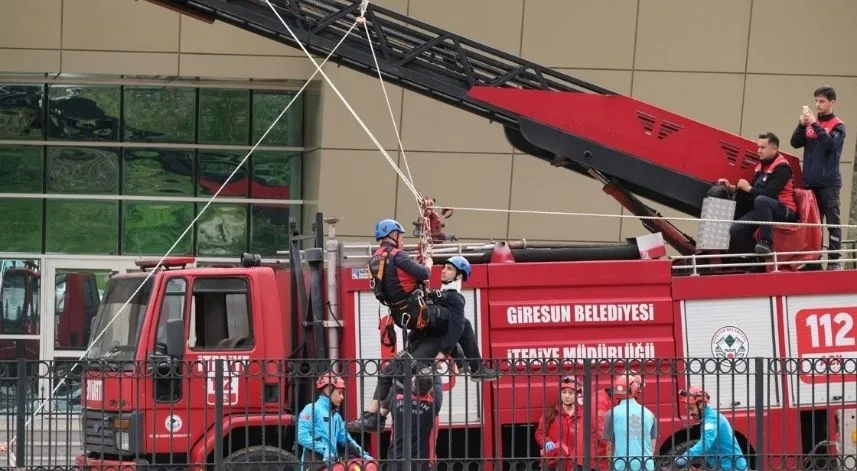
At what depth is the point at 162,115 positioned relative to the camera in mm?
21469

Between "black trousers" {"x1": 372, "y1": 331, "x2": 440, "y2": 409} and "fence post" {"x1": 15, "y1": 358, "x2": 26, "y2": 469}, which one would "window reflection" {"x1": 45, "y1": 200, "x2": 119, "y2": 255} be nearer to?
"black trousers" {"x1": 372, "y1": 331, "x2": 440, "y2": 409}

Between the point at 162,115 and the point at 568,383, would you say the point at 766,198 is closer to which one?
the point at 568,383

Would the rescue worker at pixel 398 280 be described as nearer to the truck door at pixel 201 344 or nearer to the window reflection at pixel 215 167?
the truck door at pixel 201 344

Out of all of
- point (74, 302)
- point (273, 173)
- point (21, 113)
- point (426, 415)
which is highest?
point (21, 113)

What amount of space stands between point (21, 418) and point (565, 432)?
411cm

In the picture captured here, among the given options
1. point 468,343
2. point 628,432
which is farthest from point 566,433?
point 468,343

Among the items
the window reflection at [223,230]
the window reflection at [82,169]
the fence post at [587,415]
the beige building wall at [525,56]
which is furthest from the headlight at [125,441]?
the window reflection at [82,169]

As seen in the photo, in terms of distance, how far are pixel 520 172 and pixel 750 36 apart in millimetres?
3761

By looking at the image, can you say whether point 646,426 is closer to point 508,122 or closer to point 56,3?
point 508,122

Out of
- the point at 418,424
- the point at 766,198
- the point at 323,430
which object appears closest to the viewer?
the point at 418,424

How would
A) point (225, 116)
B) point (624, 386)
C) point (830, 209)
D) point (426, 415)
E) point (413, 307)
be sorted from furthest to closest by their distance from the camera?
point (225, 116)
point (830, 209)
point (413, 307)
point (624, 386)
point (426, 415)

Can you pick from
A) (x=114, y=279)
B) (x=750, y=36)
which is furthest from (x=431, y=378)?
(x=750, y=36)

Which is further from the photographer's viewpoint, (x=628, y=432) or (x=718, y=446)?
(x=718, y=446)

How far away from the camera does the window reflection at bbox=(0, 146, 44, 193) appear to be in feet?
70.3
